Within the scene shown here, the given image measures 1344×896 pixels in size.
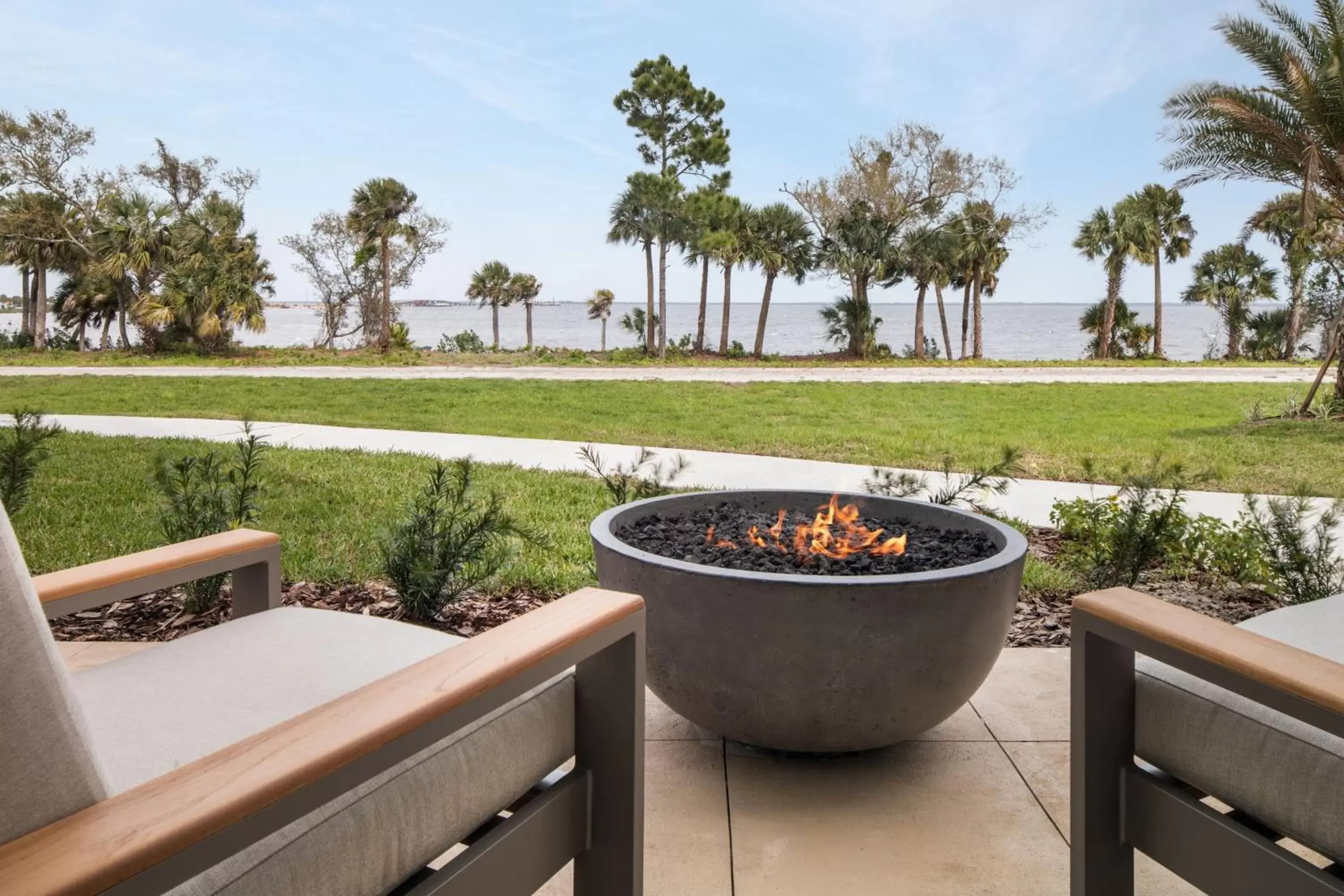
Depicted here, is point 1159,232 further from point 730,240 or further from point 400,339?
point 400,339

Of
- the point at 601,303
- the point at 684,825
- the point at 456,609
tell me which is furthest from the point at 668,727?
the point at 601,303

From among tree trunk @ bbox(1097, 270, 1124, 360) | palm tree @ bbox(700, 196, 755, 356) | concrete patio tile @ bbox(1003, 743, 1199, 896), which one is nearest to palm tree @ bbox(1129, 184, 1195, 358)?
tree trunk @ bbox(1097, 270, 1124, 360)

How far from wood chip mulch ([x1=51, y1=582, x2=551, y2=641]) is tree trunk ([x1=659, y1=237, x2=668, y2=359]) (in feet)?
65.5

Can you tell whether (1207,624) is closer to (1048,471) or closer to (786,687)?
(786,687)

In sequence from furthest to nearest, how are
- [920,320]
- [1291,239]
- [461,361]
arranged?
[920,320] < [1291,239] < [461,361]

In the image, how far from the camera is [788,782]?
→ 211 centimetres

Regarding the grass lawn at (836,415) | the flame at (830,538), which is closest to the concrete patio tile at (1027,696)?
the flame at (830,538)

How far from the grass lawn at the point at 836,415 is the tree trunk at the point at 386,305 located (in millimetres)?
8272

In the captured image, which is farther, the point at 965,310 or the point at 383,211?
the point at 965,310

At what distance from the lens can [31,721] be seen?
763 mm

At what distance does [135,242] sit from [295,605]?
2070cm

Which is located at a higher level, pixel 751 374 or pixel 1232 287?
pixel 1232 287

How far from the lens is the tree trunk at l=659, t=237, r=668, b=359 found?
23875 mm

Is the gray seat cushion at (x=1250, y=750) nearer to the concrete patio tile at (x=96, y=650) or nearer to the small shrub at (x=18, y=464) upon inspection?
the concrete patio tile at (x=96, y=650)
